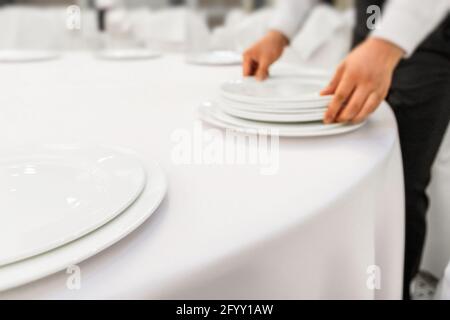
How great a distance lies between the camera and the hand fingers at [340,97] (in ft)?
1.92

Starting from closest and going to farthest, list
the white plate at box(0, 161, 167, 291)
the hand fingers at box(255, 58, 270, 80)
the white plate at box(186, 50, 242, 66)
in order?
the white plate at box(0, 161, 167, 291) → the hand fingers at box(255, 58, 270, 80) → the white plate at box(186, 50, 242, 66)

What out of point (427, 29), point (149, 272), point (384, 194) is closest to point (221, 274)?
point (149, 272)

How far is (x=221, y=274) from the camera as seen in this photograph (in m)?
0.34

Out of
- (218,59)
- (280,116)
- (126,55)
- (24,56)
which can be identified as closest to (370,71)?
(280,116)

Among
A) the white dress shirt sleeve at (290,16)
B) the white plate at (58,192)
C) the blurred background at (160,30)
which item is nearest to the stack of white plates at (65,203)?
the white plate at (58,192)

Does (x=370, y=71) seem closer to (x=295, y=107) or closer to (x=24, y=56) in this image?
(x=295, y=107)

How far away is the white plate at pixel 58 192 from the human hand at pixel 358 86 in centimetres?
32

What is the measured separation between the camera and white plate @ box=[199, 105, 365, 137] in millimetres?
588

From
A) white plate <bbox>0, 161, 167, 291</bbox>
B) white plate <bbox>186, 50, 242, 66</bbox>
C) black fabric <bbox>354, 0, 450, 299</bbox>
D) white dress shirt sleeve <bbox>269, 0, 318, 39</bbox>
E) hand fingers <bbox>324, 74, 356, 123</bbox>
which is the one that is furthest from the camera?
white plate <bbox>186, 50, 242, 66</bbox>

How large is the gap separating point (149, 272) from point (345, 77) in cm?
43

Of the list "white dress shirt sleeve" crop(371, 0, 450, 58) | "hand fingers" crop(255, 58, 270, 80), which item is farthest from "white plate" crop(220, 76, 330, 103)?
"white dress shirt sleeve" crop(371, 0, 450, 58)

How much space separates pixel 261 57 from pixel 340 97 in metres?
0.40

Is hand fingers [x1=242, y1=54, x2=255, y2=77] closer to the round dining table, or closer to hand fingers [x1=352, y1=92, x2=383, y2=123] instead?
the round dining table

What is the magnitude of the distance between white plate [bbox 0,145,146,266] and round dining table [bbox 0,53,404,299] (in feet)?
0.10
